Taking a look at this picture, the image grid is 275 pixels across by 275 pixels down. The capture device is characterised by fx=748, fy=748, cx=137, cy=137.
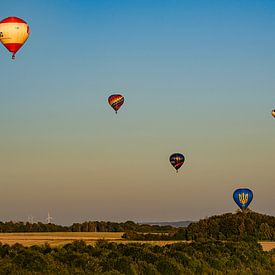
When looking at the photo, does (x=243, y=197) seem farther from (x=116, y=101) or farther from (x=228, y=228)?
(x=116, y=101)

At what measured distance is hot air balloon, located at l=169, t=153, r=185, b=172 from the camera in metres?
105

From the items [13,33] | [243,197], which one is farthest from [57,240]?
[243,197]

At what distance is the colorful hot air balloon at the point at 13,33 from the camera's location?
69.2 metres

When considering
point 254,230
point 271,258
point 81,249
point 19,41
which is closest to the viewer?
point 81,249

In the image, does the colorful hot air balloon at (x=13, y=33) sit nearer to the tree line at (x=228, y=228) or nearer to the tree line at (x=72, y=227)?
the tree line at (x=228, y=228)

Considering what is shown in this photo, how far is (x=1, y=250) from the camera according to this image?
49.0 metres

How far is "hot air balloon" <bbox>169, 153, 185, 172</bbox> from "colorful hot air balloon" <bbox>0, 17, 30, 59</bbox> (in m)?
40.0

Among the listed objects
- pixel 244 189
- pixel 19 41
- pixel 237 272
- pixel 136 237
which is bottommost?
pixel 237 272

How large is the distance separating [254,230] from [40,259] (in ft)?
176

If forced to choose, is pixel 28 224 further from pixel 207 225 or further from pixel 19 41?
pixel 19 41

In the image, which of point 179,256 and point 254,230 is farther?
point 254,230

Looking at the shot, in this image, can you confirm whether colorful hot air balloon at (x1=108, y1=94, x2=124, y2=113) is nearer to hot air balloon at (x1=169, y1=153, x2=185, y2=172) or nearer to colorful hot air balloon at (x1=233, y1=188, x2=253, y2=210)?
hot air balloon at (x1=169, y1=153, x2=185, y2=172)

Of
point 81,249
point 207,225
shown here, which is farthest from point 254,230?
point 81,249

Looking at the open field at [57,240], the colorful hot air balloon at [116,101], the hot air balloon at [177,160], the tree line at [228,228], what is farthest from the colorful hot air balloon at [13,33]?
the hot air balloon at [177,160]
